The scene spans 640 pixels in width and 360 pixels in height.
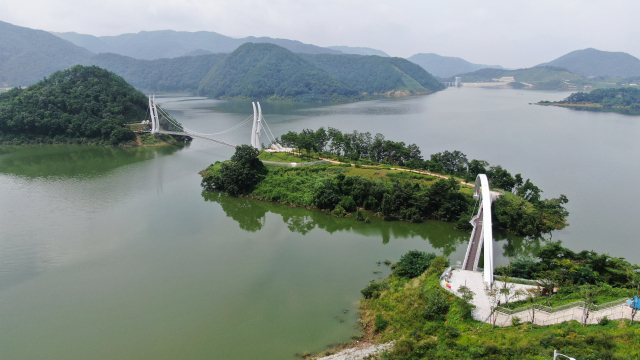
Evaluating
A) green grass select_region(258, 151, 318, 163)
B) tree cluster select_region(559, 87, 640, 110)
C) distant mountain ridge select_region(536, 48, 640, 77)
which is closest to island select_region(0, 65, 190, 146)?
green grass select_region(258, 151, 318, 163)

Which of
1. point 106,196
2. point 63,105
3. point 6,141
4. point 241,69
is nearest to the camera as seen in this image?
point 106,196

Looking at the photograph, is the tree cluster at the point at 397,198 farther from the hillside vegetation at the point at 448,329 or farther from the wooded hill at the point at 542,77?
the wooded hill at the point at 542,77

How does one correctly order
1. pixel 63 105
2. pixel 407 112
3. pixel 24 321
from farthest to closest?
1. pixel 407 112
2. pixel 63 105
3. pixel 24 321

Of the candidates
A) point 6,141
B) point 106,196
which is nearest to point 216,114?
point 6,141

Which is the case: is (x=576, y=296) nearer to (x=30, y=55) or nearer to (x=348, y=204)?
(x=348, y=204)

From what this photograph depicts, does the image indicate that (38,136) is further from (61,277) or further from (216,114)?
(61,277)

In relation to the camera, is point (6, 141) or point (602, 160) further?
point (6, 141)

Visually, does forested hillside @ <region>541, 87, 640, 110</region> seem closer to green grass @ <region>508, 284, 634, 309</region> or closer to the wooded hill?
the wooded hill
